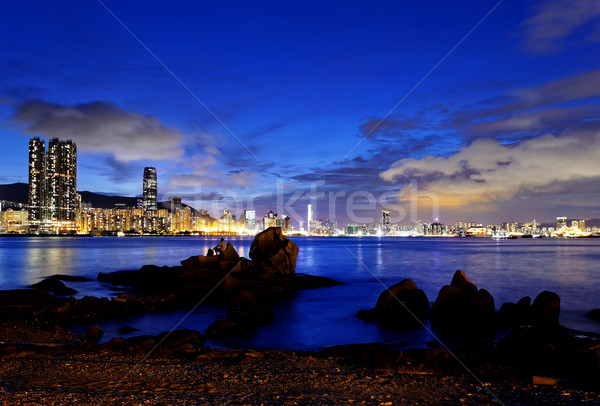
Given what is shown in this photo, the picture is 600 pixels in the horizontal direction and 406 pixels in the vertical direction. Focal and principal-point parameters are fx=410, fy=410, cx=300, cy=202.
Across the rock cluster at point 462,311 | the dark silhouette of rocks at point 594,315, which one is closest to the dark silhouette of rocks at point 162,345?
the rock cluster at point 462,311

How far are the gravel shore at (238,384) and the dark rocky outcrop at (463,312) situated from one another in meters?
8.69

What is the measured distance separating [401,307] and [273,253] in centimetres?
1798

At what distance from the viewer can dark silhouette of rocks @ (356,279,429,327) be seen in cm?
2111

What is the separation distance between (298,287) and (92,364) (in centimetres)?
2437

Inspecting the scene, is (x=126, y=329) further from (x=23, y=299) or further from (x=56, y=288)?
(x=56, y=288)

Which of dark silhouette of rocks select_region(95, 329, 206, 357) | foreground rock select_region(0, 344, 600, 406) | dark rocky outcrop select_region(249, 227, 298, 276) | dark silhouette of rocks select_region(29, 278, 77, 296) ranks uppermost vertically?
dark rocky outcrop select_region(249, 227, 298, 276)

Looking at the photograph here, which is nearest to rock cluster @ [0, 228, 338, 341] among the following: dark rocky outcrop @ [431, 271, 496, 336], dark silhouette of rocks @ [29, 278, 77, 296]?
dark silhouette of rocks @ [29, 278, 77, 296]

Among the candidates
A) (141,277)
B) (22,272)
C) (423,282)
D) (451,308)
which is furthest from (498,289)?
(22,272)

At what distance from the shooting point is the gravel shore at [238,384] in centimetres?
928

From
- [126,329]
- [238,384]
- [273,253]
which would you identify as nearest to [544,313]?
[238,384]

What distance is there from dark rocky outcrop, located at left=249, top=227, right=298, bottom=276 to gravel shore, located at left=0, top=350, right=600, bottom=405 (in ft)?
76.9

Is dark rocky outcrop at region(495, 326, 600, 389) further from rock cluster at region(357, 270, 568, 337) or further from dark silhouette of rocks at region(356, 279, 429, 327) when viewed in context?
dark silhouette of rocks at region(356, 279, 429, 327)

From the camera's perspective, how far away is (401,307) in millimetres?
21156

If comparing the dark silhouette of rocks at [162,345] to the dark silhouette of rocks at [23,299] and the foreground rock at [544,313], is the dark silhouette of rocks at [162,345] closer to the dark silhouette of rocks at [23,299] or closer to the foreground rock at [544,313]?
the dark silhouette of rocks at [23,299]
